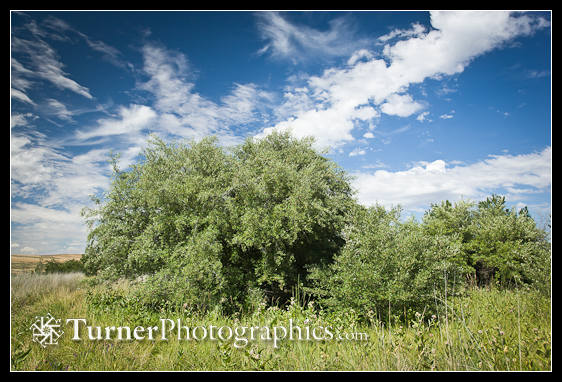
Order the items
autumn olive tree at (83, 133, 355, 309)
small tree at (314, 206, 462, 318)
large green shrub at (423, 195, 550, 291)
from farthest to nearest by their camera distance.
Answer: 1. large green shrub at (423, 195, 550, 291)
2. autumn olive tree at (83, 133, 355, 309)
3. small tree at (314, 206, 462, 318)

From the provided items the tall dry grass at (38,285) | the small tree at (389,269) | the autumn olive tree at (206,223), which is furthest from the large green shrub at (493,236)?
the tall dry grass at (38,285)

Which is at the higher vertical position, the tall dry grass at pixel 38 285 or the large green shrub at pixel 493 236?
the large green shrub at pixel 493 236

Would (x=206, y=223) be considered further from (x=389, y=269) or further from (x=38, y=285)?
(x=38, y=285)

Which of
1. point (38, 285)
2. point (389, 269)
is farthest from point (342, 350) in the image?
point (38, 285)

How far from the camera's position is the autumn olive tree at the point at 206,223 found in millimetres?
8625

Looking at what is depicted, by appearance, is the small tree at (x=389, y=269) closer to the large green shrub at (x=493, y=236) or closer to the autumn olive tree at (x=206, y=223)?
the autumn olive tree at (x=206, y=223)

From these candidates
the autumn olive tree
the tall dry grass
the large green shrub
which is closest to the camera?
the autumn olive tree

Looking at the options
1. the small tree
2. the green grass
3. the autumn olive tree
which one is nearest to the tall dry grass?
the autumn olive tree

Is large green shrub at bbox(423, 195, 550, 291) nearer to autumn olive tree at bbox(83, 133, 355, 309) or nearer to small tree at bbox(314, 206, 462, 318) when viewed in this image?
small tree at bbox(314, 206, 462, 318)

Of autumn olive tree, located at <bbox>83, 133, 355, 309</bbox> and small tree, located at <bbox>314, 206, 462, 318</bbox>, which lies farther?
autumn olive tree, located at <bbox>83, 133, 355, 309</bbox>

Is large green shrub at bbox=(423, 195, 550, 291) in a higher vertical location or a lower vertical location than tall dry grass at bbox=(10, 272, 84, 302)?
higher

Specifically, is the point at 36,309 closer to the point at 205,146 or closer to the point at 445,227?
the point at 205,146

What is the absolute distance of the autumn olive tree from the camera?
8.62m

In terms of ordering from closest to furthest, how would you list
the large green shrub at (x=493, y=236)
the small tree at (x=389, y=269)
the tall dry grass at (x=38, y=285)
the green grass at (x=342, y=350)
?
the green grass at (x=342, y=350), the small tree at (x=389, y=269), the tall dry grass at (x=38, y=285), the large green shrub at (x=493, y=236)
